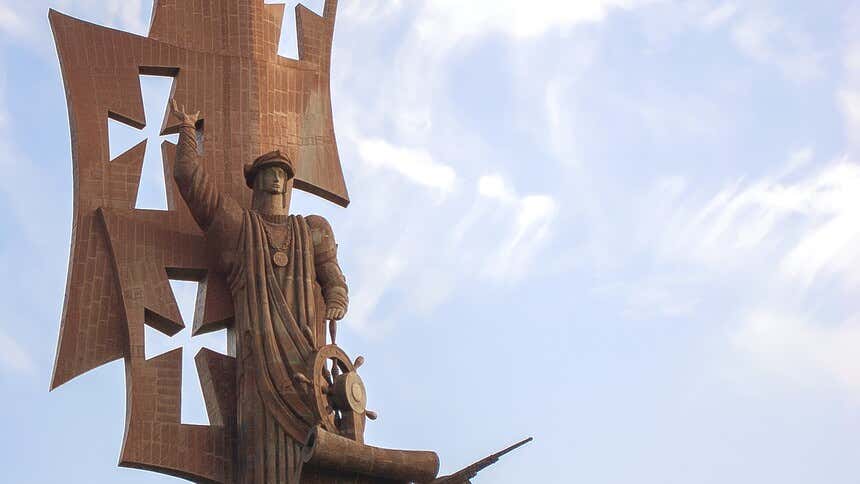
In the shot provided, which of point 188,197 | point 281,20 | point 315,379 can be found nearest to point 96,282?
point 188,197

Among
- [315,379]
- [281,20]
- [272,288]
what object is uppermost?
[281,20]

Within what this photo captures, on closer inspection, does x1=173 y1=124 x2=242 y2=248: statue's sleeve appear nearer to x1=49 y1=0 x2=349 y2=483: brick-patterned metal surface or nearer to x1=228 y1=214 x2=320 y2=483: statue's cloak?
A: x1=228 y1=214 x2=320 y2=483: statue's cloak

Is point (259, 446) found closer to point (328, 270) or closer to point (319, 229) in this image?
point (328, 270)

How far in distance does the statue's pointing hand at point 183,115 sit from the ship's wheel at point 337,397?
84.3 inches

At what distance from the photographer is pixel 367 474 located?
36.9ft

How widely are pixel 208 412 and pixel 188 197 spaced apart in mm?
1661

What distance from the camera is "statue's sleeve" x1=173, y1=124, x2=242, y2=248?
471 inches

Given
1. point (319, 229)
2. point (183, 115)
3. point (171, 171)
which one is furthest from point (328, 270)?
point (183, 115)

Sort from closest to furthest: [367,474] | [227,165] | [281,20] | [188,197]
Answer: [367,474] → [188,197] → [227,165] → [281,20]

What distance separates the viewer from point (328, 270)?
40.7 ft

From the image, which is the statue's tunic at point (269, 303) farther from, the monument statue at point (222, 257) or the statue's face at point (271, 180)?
the statue's face at point (271, 180)

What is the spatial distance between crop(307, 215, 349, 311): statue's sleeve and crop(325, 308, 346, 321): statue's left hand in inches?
1.0

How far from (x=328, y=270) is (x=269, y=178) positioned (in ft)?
2.88

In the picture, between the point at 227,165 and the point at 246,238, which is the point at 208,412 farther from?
the point at 227,165
